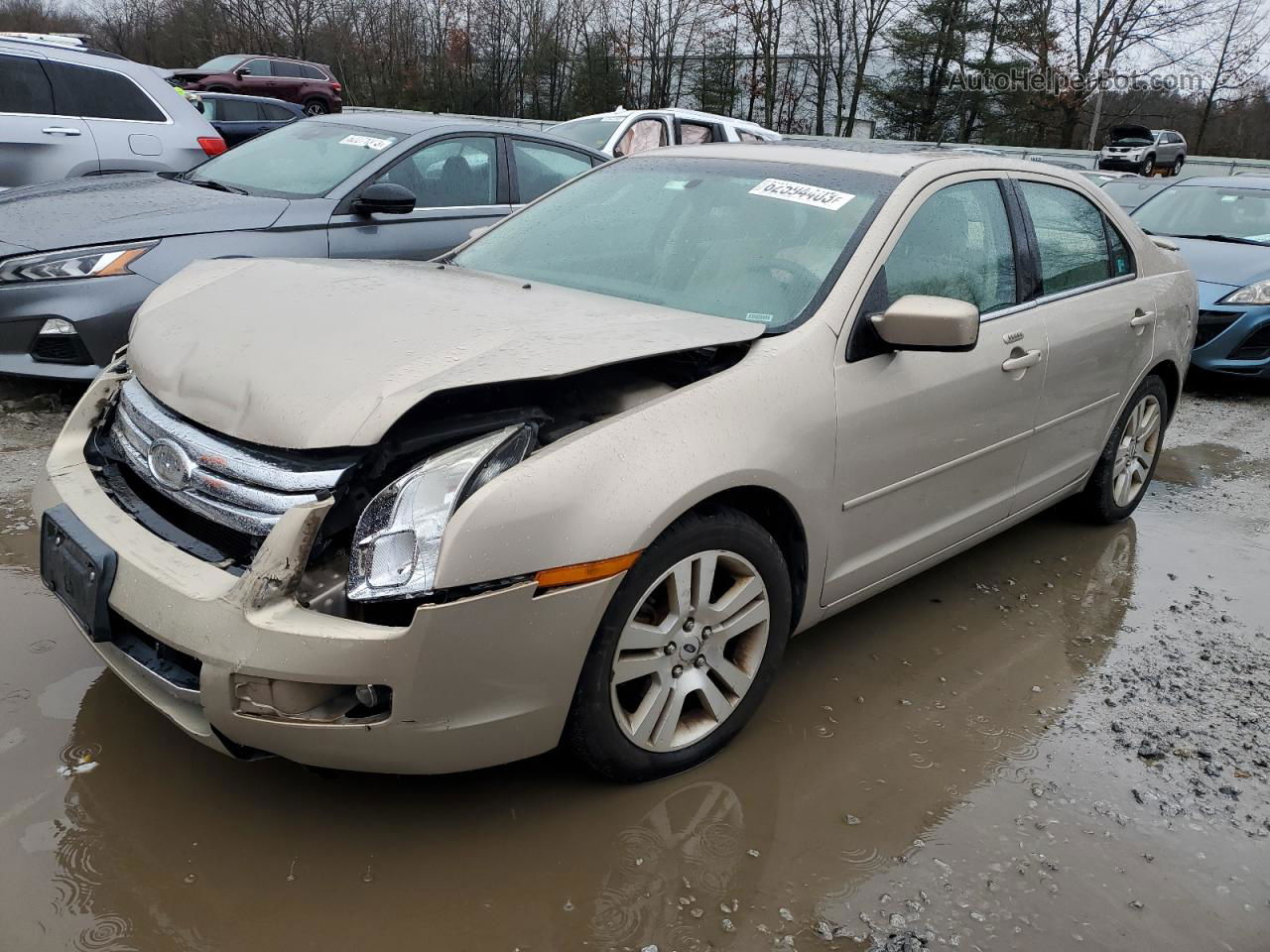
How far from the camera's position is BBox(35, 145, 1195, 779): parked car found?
211 cm

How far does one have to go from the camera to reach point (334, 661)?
→ 6.66 feet

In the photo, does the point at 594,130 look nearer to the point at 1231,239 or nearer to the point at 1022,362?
the point at 1231,239

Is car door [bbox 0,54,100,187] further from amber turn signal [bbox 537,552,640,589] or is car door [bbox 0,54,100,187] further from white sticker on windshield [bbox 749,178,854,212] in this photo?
amber turn signal [bbox 537,552,640,589]

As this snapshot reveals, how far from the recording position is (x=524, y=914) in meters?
2.17

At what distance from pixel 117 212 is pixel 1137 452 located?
16.3 feet

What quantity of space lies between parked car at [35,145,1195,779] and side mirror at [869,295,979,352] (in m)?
0.01

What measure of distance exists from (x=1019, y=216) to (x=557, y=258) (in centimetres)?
163

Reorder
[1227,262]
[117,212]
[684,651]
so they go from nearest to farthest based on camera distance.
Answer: [684,651]
[117,212]
[1227,262]

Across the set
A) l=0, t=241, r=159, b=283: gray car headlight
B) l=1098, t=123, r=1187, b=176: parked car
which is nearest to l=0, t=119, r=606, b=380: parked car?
l=0, t=241, r=159, b=283: gray car headlight

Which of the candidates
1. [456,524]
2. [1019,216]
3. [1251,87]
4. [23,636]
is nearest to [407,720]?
[456,524]

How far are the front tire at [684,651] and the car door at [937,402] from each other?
0.33 metres

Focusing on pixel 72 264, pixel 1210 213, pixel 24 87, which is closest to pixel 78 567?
pixel 72 264

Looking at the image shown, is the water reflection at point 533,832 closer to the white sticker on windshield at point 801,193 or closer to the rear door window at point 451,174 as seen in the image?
the white sticker on windshield at point 801,193

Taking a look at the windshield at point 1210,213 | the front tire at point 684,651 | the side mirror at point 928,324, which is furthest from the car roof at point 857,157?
the windshield at point 1210,213
